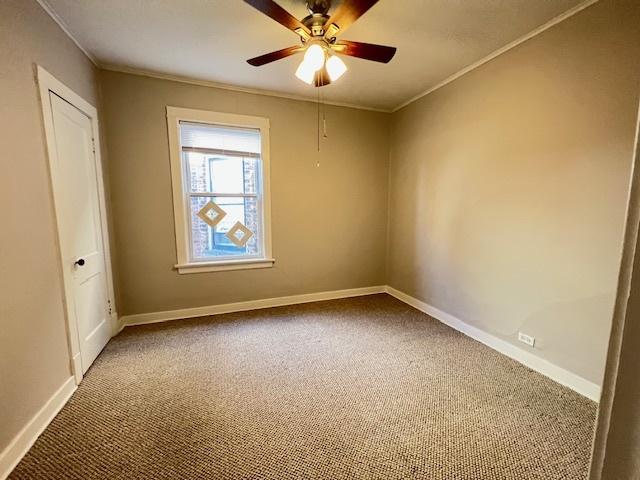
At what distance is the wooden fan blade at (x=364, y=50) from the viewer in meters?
1.77

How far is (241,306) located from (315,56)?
277 centimetres

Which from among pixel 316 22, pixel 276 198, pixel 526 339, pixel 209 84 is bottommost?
pixel 526 339

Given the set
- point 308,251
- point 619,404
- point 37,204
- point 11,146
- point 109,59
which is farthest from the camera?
point 308,251

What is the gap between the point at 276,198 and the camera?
346 cm

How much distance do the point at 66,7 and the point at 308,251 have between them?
2949 millimetres

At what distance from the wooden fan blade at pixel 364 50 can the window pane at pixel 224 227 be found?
6.60 feet

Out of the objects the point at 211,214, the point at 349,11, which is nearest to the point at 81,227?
the point at 211,214

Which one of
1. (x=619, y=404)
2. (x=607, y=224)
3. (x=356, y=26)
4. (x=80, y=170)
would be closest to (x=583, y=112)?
(x=607, y=224)

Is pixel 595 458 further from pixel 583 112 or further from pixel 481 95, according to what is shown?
pixel 481 95

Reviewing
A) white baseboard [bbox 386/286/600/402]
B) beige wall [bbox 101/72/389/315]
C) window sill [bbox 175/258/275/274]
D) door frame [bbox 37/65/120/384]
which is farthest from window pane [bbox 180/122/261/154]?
white baseboard [bbox 386/286/600/402]

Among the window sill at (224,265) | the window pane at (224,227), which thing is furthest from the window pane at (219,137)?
the window sill at (224,265)

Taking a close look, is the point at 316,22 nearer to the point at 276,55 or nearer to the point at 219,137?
the point at 276,55

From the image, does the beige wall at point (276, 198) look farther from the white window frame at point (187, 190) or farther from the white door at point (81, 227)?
the white door at point (81, 227)

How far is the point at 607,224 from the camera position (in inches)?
71.5
